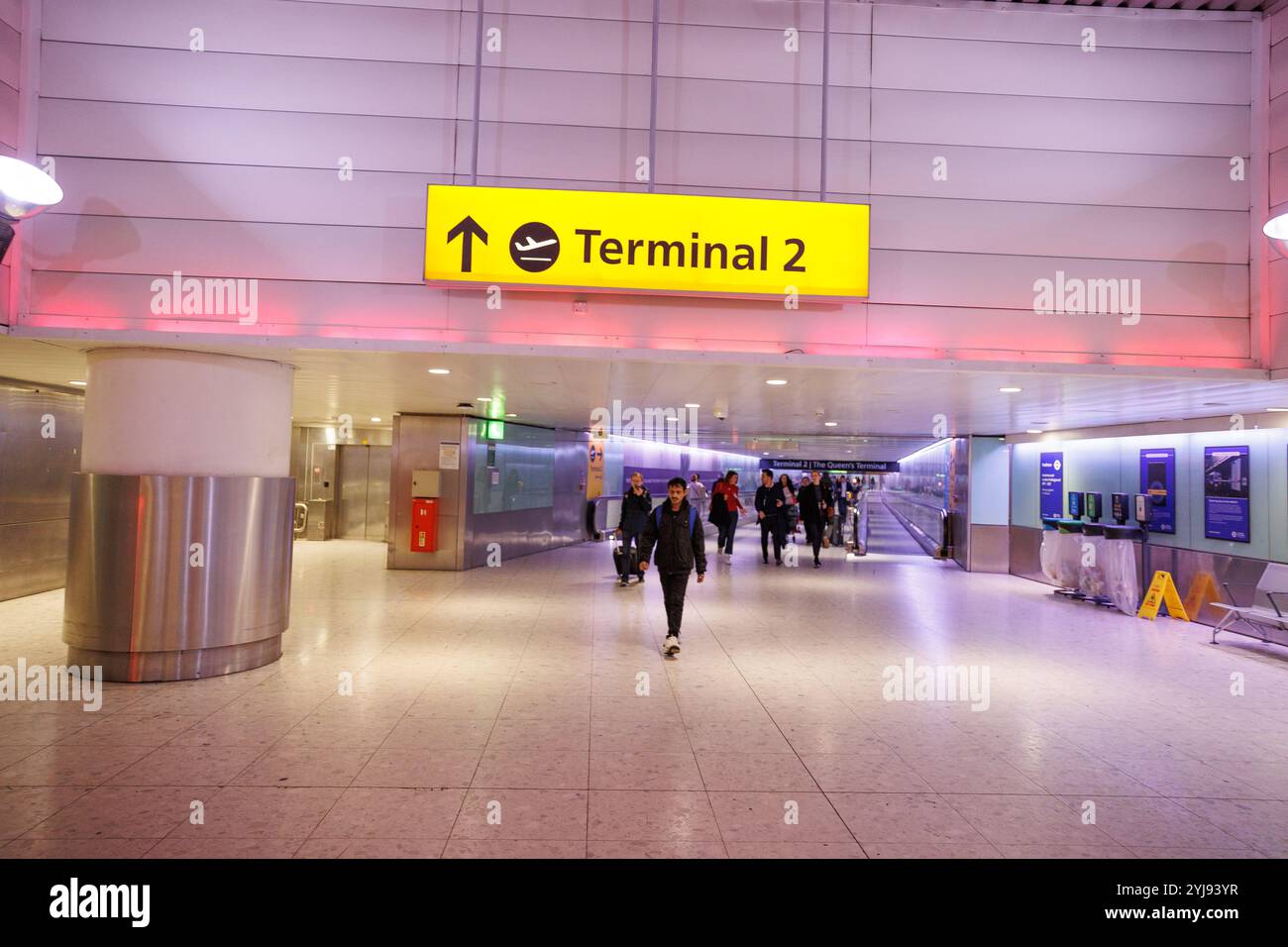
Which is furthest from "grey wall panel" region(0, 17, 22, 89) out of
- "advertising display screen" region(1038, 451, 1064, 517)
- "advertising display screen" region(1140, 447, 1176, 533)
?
"advertising display screen" region(1038, 451, 1064, 517)

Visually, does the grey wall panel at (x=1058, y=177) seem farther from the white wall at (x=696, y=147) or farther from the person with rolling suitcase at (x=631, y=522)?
the person with rolling suitcase at (x=631, y=522)

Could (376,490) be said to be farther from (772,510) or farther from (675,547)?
(675,547)

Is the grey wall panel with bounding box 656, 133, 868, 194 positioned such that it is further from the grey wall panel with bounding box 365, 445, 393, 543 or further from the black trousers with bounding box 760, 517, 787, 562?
the grey wall panel with bounding box 365, 445, 393, 543

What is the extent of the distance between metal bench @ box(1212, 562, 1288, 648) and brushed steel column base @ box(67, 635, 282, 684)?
970 centimetres

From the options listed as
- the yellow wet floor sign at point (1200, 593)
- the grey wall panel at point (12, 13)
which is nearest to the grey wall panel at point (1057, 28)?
the yellow wet floor sign at point (1200, 593)

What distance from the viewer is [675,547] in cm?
727

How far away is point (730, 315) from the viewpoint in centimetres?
674

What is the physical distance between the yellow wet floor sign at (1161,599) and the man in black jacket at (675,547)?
651 centimetres

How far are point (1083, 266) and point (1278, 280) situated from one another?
1.61 meters

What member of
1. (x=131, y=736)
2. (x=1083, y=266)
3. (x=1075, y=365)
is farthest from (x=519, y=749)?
(x=1083, y=266)

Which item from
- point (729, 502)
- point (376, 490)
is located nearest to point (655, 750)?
point (729, 502)

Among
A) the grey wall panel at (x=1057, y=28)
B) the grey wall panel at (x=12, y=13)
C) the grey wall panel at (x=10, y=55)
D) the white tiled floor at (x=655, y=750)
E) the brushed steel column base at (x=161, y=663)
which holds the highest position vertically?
the grey wall panel at (x=1057, y=28)

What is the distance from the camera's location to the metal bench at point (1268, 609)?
7.51 meters

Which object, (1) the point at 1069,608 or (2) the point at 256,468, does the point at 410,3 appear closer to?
(2) the point at 256,468
